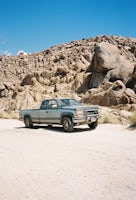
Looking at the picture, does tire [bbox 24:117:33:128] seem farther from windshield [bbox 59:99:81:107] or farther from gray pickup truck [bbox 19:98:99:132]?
windshield [bbox 59:99:81:107]

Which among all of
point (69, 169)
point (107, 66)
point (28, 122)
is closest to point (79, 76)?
point (107, 66)

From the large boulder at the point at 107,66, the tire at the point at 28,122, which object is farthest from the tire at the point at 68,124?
the large boulder at the point at 107,66

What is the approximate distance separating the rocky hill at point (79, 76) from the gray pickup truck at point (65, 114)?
13044 millimetres

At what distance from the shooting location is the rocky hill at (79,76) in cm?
3484

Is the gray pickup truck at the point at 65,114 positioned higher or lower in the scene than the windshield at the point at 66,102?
lower

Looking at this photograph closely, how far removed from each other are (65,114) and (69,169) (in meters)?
8.09

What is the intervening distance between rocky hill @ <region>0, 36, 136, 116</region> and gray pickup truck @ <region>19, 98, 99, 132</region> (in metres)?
13.0

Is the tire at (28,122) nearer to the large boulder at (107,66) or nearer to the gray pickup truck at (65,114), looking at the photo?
the gray pickup truck at (65,114)

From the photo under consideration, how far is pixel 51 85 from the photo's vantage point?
5559 centimetres

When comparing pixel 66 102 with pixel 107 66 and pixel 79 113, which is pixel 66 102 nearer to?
pixel 79 113

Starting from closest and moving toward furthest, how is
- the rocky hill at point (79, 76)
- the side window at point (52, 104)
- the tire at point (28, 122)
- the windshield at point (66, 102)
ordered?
the side window at point (52, 104)
the windshield at point (66, 102)
the tire at point (28, 122)
the rocky hill at point (79, 76)

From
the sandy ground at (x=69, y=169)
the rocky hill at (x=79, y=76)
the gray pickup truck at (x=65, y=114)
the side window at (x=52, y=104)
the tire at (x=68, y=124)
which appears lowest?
the sandy ground at (x=69, y=169)

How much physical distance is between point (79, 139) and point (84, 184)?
20.7ft

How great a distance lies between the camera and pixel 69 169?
7.46 m
